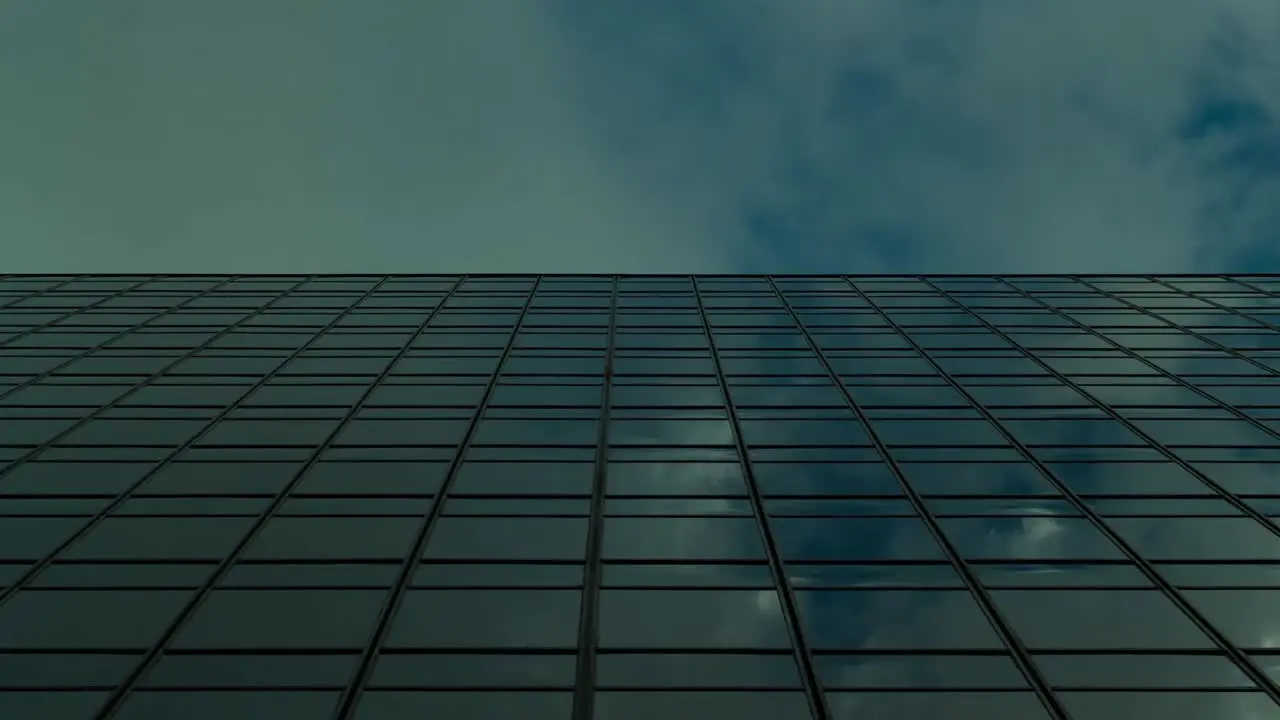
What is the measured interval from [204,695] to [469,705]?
3051 mm

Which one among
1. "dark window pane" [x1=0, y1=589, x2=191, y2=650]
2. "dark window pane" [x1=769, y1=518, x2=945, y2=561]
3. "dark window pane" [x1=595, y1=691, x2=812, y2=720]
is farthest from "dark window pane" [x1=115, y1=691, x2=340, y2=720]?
"dark window pane" [x1=769, y1=518, x2=945, y2=561]

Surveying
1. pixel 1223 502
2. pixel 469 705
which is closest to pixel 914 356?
pixel 1223 502

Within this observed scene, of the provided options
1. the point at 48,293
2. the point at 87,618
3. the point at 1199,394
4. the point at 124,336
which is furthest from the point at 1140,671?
the point at 48,293

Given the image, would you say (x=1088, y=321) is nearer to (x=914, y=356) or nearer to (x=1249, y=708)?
(x=914, y=356)

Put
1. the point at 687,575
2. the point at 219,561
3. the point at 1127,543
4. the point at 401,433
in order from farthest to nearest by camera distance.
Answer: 1. the point at 401,433
2. the point at 1127,543
3. the point at 219,561
4. the point at 687,575

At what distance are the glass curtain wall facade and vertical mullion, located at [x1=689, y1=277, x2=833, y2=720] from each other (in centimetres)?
4

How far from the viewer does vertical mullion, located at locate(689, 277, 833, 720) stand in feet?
39.8

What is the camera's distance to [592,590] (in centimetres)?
1445

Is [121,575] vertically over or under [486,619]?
under

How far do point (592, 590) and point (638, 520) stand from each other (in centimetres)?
262

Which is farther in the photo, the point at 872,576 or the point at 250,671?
the point at 872,576

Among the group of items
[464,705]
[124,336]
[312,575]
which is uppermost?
[464,705]

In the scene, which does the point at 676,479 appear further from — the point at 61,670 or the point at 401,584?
the point at 61,670

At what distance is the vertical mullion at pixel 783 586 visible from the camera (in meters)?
12.1
